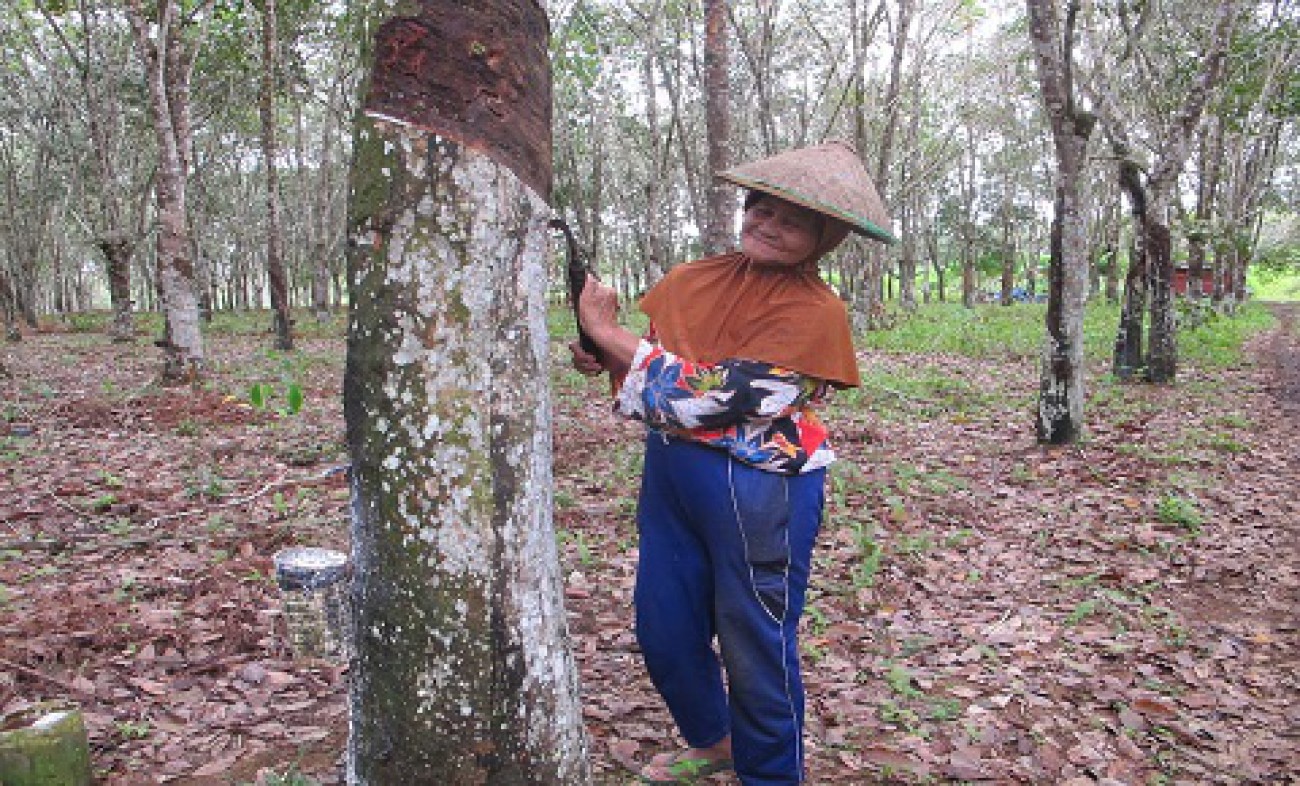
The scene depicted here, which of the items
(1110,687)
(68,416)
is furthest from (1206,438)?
(68,416)

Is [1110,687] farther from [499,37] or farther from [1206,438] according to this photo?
[1206,438]

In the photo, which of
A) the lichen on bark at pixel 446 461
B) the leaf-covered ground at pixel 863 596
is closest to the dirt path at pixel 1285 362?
the leaf-covered ground at pixel 863 596

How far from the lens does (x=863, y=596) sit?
14.3 feet

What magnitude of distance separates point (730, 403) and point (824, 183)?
0.60 m

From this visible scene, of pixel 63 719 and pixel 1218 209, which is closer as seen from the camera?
pixel 63 719

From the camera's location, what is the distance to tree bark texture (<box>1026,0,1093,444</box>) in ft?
21.7

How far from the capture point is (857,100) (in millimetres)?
14242

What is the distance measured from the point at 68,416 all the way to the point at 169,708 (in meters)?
6.20

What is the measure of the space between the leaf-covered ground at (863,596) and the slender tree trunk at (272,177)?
231 inches

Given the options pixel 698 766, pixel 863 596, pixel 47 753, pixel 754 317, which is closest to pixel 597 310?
pixel 754 317

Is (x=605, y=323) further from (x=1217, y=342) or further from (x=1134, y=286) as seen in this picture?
(x=1217, y=342)

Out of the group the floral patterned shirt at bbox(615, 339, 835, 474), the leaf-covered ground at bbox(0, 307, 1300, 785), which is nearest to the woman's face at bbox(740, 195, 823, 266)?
the floral patterned shirt at bbox(615, 339, 835, 474)

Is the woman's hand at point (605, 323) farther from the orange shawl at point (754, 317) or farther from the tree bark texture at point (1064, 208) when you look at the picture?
the tree bark texture at point (1064, 208)

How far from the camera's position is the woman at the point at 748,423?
2131mm
